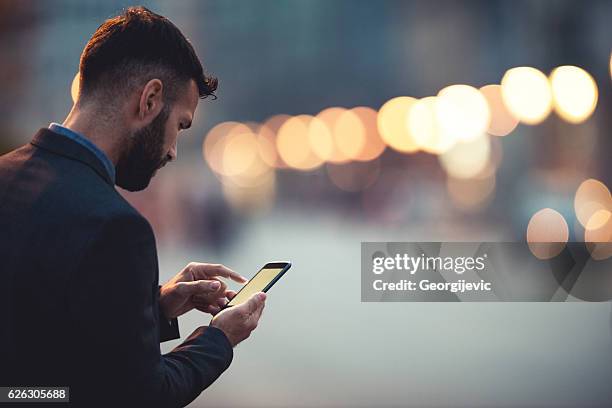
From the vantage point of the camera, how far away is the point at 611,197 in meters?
2.88

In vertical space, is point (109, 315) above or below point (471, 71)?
below

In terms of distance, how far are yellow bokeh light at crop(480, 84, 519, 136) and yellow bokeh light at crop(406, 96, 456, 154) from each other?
0.17m

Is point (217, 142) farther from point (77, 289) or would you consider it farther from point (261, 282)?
point (77, 289)

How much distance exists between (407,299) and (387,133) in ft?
2.10

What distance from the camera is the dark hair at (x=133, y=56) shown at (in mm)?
1037

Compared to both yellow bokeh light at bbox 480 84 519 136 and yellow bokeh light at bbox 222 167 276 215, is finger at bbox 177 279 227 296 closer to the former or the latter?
yellow bokeh light at bbox 222 167 276 215

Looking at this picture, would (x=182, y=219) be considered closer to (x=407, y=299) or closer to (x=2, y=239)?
(x=407, y=299)

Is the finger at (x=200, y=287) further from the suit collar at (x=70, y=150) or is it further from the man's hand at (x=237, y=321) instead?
the suit collar at (x=70, y=150)

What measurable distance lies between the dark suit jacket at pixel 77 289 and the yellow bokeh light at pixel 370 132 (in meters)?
2.01

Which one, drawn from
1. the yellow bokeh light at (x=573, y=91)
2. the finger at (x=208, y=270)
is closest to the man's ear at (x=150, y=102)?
the finger at (x=208, y=270)

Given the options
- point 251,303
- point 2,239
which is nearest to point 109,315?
point 2,239

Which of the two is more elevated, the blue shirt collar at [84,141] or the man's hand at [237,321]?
the blue shirt collar at [84,141]

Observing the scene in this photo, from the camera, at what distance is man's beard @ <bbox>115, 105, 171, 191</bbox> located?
1.04m

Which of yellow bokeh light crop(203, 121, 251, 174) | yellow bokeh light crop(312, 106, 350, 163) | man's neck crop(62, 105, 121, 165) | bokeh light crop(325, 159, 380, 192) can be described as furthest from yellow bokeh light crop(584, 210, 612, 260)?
man's neck crop(62, 105, 121, 165)
